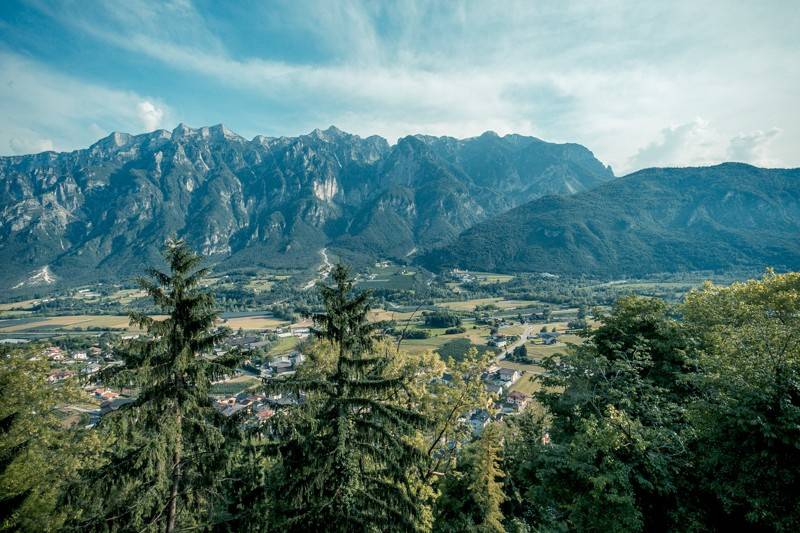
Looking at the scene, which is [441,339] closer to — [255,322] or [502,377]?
[502,377]

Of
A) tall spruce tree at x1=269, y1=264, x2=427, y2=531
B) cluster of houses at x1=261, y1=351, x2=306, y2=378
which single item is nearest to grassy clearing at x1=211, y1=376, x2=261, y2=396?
cluster of houses at x1=261, y1=351, x2=306, y2=378

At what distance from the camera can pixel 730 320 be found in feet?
54.1

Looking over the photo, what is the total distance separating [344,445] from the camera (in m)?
9.19

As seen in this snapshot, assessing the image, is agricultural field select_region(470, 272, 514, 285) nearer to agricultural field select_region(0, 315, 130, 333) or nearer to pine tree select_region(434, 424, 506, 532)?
agricultural field select_region(0, 315, 130, 333)

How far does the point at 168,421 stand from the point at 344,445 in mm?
4199

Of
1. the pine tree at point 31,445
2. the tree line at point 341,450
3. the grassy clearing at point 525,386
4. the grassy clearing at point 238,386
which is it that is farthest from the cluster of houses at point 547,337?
the pine tree at point 31,445

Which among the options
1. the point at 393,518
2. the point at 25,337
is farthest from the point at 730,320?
the point at 25,337

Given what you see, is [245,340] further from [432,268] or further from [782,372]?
[432,268]

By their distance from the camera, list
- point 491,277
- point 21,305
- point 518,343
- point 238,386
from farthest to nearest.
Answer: point 491,277 < point 21,305 < point 518,343 < point 238,386

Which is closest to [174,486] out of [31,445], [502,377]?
[31,445]

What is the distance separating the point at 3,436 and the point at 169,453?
7241 mm

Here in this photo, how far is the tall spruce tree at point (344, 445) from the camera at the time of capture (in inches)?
362

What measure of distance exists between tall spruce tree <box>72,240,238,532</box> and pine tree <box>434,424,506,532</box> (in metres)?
8.44

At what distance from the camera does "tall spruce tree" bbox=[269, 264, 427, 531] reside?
9.20m
